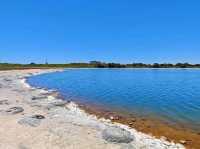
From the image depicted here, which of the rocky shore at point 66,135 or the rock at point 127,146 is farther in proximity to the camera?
the rocky shore at point 66,135

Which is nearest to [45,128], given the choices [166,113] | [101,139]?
[101,139]

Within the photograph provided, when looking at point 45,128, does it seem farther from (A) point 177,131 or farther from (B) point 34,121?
(A) point 177,131

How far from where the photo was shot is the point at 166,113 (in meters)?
18.8

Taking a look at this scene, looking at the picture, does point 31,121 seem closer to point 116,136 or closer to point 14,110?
point 14,110

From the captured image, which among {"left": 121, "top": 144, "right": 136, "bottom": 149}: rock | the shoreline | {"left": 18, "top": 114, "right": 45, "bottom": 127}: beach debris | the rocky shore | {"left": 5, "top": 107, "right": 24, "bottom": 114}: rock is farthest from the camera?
{"left": 5, "top": 107, "right": 24, "bottom": 114}: rock

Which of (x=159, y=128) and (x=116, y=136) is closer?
(x=116, y=136)

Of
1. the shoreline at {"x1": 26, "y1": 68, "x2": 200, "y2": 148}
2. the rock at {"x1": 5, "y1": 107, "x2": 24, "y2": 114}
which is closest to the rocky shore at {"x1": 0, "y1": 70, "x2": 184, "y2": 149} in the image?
the rock at {"x1": 5, "y1": 107, "x2": 24, "y2": 114}

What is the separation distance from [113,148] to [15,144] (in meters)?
4.11

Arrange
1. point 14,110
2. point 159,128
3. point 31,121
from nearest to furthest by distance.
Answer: point 31,121 → point 159,128 → point 14,110

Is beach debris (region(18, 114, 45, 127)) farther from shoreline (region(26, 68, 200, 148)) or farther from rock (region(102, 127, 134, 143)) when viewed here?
shoreline (region(26, 68, 200, 148))

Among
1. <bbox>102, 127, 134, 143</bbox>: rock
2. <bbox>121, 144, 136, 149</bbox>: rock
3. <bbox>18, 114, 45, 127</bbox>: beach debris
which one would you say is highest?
<bbox>18, 114, 45, 127</bbox>: beach debris

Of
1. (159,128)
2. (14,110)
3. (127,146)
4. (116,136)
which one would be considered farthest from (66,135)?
(14,110)

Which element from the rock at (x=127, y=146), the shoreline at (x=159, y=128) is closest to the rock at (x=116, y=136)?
the rock at (x=127, y=146)

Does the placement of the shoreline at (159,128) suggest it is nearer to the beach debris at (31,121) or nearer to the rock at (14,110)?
the beach debris at (31,121)
